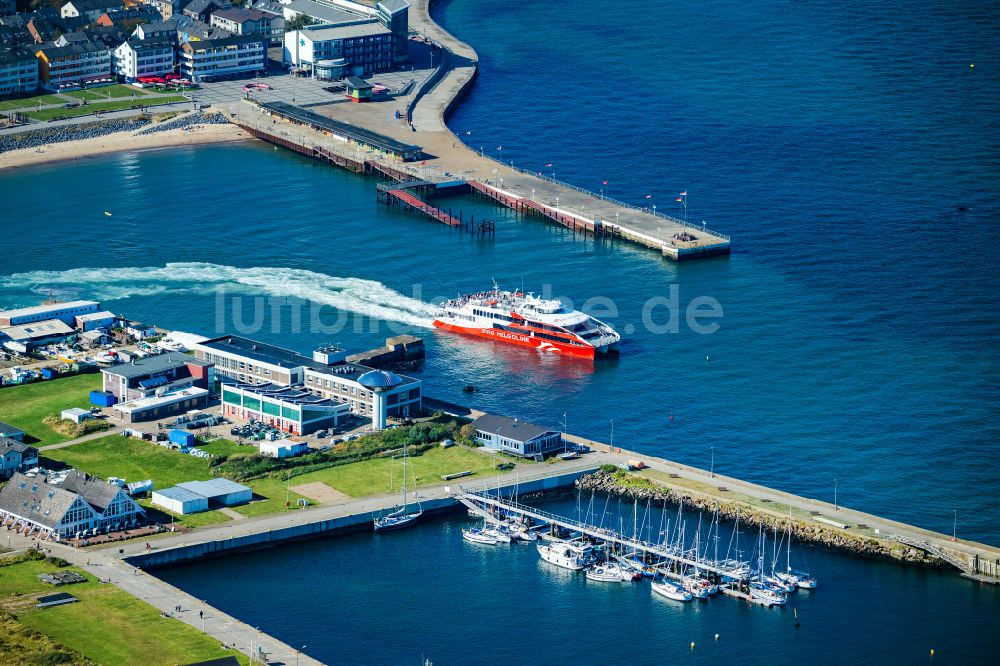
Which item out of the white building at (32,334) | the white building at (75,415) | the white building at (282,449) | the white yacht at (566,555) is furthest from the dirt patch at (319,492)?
the white building at (32,334)

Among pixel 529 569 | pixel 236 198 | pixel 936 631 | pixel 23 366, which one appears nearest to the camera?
pixel 936 631

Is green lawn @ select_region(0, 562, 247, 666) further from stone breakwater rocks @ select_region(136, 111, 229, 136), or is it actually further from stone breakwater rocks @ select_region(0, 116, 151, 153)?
stone breakwater rocks @ select_region(136, 111, 229, 136)

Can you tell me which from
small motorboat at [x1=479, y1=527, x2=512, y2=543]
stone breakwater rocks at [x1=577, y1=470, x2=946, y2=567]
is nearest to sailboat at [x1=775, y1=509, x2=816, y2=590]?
stone breakwater rocks at [x1=577, y1=470, x2=946, y2=567]

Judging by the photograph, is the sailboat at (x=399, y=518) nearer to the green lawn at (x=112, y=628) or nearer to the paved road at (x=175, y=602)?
the paved road at (x=175, y=602)

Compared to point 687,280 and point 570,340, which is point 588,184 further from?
point 570,340

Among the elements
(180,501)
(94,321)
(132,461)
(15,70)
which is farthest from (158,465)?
(15,70)

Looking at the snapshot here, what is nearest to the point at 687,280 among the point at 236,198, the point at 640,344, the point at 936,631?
the point at 640,344

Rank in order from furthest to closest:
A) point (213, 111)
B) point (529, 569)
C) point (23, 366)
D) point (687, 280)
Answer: point (213, 111) < point (687, 280) < point (23, 366) < point (529, 569)

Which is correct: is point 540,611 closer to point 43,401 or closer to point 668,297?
point 43,401
